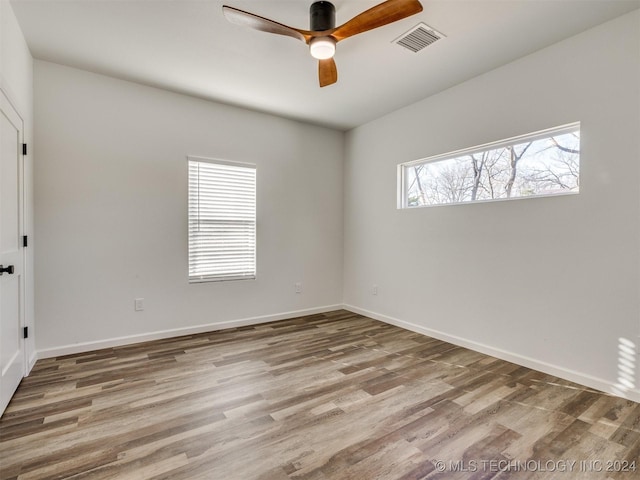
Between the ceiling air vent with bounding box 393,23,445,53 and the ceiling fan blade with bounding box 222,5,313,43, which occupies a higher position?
the ceiling air vent with bounding box 393,23,445,53

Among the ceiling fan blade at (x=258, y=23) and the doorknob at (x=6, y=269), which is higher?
the ceiling fan blade at (x=258, y=23)

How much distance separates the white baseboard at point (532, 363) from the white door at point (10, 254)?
3754mm

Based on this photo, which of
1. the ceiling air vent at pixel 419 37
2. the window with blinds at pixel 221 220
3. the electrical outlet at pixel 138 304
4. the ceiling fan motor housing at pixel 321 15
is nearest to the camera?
the ceiling fan motor housing at pixel 321 15

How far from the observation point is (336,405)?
2.27 meters

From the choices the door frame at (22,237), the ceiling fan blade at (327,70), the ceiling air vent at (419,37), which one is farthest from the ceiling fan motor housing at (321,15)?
the door frame at (22,237)

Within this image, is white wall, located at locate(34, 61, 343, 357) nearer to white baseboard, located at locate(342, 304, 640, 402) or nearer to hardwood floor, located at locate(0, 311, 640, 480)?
hardwood floor, located at locate(0, 311, 640, 480)

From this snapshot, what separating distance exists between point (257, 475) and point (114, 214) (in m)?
2.93

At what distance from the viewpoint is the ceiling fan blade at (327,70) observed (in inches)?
100

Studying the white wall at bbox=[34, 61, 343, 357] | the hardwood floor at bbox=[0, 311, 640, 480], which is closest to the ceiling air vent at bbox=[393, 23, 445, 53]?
the white wall at bbox=[34, 61, 343, 357]

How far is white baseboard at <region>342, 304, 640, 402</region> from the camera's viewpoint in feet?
7.88

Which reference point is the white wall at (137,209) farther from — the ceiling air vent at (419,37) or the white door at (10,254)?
the ceiling air vent at (419,37)

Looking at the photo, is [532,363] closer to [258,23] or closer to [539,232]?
[539,232]

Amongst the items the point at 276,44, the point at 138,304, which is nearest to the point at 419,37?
the point at 276,44

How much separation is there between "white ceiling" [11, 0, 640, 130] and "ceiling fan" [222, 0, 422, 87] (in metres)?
0.13
